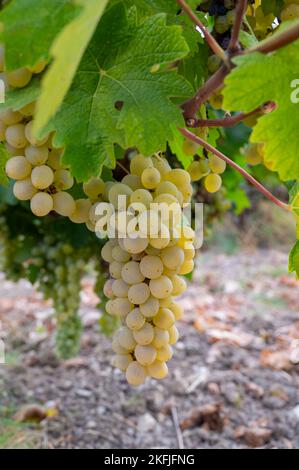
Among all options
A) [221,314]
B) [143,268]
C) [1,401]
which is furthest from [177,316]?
[221,314]

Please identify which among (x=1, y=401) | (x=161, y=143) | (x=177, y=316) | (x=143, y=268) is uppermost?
(x=161, y=143)

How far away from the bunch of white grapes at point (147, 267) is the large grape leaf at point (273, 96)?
121mm

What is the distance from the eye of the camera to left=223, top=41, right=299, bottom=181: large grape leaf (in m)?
0.47

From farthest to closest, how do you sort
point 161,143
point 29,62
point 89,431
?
point 89,431 → point 161,143 → point 29,62

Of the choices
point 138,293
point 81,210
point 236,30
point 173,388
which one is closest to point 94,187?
point 81,210

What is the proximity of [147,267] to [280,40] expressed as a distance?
273 mm

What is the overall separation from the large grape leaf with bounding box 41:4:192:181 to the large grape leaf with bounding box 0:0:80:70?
0.08 metres

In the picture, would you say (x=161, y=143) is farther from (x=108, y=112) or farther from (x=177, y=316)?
(x=177, y=316)

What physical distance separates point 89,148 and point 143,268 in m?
0.15

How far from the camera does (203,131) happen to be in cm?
66

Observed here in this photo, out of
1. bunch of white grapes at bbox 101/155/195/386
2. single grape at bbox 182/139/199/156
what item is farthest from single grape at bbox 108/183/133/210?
single grape at bbox 182/139/199/156

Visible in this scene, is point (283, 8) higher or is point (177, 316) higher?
point (283, 8)

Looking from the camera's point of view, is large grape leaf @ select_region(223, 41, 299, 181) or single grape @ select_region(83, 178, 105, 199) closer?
large grape leaf @ select_region(223, 41, 299, 181)

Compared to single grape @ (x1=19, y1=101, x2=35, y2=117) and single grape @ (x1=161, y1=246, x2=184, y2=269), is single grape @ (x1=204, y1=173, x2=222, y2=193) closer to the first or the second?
single grape @ (x1=161, y1=246, x2=184, y2=269)
